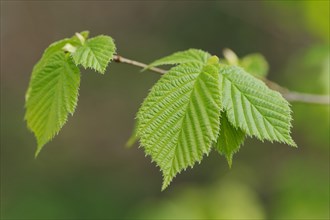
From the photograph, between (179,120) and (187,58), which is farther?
(187,58)

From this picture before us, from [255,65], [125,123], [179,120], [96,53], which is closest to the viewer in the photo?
[179,120]

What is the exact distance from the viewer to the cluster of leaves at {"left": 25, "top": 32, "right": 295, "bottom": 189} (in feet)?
3.75

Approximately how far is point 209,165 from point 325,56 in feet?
9.81

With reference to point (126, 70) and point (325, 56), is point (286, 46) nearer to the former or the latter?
point (126, 70)

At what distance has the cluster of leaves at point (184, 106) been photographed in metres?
1.14

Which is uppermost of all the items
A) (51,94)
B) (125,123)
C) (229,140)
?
(51,94)

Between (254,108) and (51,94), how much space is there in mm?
485

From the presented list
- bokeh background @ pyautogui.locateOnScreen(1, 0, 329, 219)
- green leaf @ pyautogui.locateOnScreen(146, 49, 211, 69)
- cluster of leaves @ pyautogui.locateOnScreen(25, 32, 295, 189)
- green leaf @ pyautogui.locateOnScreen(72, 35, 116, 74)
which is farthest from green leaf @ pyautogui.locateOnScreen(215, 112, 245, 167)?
bokeh background @ pyautogui.locateOnScreen(1, 0, 329, 219)

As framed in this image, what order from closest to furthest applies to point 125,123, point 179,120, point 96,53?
point 179,120 < point 96,53 < point 125,123

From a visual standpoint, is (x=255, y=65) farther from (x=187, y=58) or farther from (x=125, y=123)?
(x=125, y=123)

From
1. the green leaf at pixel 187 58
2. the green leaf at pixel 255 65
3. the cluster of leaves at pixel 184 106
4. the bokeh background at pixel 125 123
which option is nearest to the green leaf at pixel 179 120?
the cluster of leaves at pixel 184 106

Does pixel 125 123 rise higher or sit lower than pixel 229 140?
lower

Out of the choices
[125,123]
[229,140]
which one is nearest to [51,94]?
[229,140]

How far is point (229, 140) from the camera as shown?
47.2 inches
